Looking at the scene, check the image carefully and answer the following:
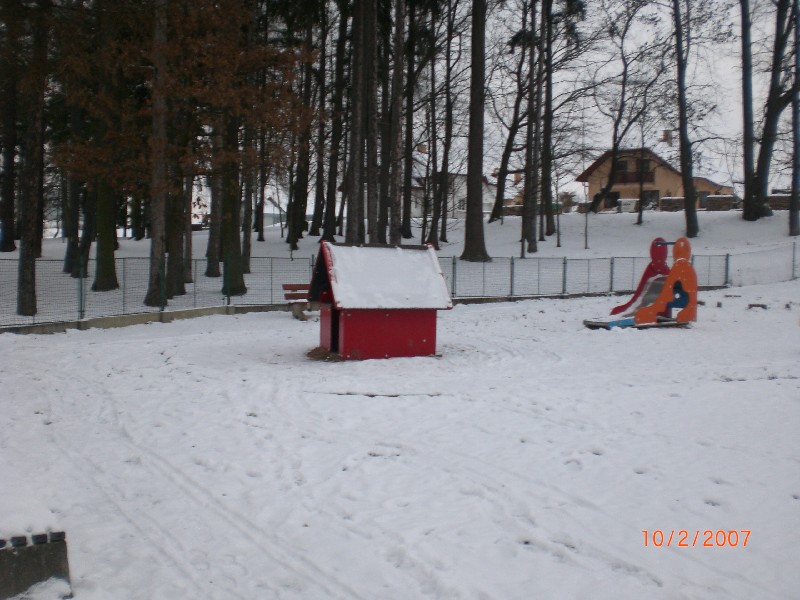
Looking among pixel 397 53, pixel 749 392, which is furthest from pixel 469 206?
pixel 749 392

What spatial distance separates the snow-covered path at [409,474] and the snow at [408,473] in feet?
0.08

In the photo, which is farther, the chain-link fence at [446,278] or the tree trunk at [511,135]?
the tree trunk at [511,135]

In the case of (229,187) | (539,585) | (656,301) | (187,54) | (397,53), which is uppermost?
(397,53)

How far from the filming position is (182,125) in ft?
67.8

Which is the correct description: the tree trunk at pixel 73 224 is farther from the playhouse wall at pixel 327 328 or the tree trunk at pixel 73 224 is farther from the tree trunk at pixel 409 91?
the playhouse wall at pixel 327 328

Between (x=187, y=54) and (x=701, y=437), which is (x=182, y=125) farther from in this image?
(x=701, y=437)

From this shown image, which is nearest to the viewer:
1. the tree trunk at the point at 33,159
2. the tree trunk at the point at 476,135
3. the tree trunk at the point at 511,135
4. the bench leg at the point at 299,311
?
the tree trunk at the point at 33,159

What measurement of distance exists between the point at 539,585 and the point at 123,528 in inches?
116

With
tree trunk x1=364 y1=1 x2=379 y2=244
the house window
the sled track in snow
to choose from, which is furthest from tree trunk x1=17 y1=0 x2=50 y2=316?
the house window

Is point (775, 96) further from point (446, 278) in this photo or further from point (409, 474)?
point (409, 474)

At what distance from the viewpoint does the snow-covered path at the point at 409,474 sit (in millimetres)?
4727

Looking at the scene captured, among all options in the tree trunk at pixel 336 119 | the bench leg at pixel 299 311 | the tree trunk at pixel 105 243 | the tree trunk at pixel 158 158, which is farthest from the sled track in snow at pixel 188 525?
the tree trunk at pixel 336 119

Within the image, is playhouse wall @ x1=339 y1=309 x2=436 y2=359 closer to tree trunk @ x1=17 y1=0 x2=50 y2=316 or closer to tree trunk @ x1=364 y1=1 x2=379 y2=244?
tree trunk @ x1=17 y1=0 x2=50 y2=316

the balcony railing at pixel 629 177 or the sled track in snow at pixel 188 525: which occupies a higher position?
the balcony railing at pixel 629 177
